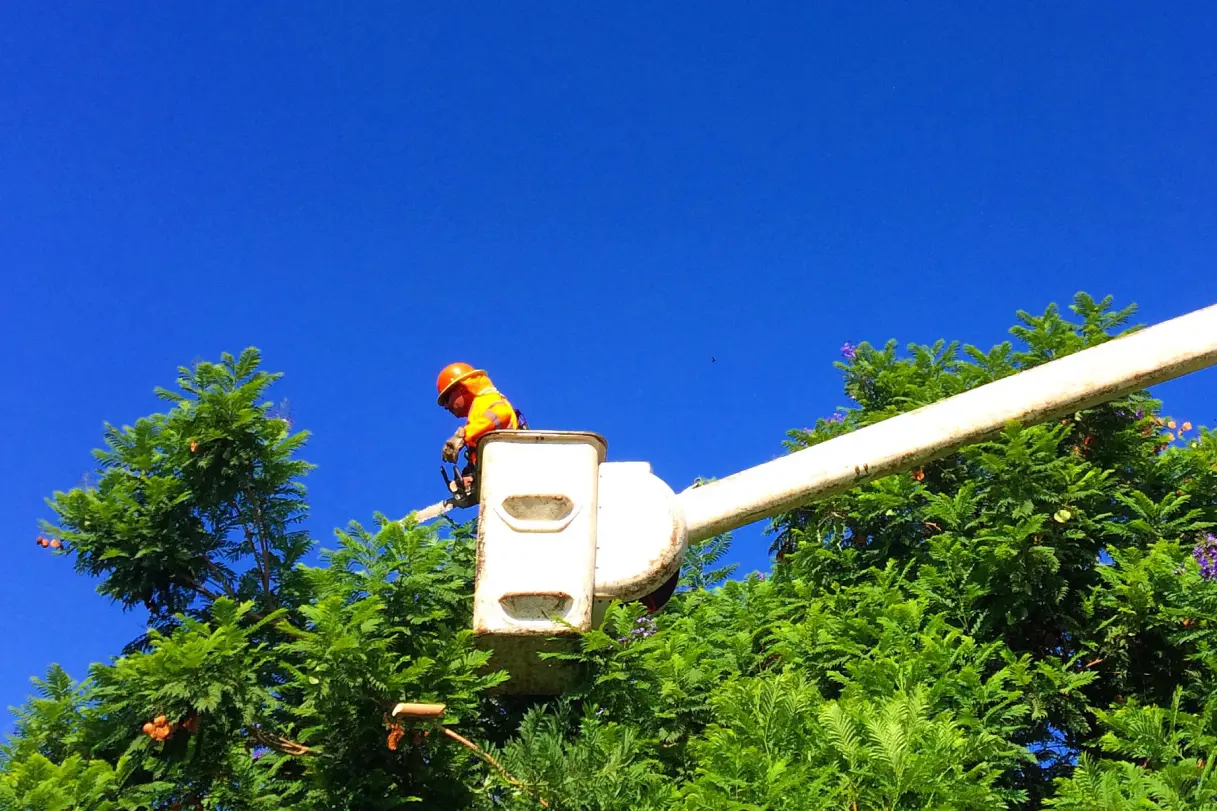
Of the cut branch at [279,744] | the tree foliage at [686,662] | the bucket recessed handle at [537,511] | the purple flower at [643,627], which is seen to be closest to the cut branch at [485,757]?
the tree foliage at [686,662]

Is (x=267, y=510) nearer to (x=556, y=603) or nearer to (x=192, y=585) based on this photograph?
(x=192, y=585)

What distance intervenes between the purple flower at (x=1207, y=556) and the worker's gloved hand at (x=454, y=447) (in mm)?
4556

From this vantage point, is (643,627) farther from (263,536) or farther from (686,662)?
(263,536)

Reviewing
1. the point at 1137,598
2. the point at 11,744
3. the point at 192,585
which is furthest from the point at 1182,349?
the point at 11,744

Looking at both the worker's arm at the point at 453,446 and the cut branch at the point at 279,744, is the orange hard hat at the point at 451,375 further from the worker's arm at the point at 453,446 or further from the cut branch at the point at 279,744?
the cut branch at the point at 279,744

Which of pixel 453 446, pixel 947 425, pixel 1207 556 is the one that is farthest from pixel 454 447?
pixel 1207 556

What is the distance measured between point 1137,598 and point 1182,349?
1489mm

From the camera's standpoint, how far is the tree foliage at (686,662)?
5.65 meters

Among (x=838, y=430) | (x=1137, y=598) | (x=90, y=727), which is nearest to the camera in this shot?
(x=90, y=727)

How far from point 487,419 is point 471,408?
233 millimetres

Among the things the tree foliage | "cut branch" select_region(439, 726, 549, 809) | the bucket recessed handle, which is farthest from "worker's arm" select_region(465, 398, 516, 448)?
"cut branch" select_region(439, 726, 549, 809)

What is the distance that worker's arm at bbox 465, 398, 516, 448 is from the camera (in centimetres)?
747

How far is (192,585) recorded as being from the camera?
7.41 m

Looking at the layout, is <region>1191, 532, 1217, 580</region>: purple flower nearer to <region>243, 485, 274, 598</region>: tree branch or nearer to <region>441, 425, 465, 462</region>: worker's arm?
<region>441, 425, 465, 462</region>: worker's arm
